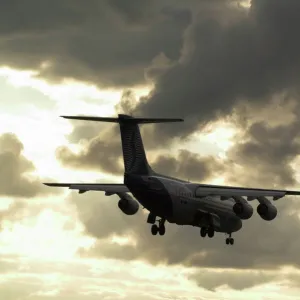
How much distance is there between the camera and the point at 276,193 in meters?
74.6

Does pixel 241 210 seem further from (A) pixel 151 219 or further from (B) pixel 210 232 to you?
(A) pixel 151 219

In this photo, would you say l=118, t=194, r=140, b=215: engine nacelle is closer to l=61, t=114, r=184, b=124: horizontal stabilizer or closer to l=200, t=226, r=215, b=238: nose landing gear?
l=200, t=226, r=215, b=238: nose landing gear

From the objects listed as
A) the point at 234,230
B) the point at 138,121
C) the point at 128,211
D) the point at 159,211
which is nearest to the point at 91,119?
the point at 138,121

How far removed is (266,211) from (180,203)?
7.40m

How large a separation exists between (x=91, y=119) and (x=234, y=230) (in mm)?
21259

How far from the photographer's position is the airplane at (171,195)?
74.2m

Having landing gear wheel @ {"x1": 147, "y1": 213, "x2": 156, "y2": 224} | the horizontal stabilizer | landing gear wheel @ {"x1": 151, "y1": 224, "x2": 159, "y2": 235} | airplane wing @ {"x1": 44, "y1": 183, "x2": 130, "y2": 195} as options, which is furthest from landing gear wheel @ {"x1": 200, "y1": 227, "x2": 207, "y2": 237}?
the horizontal stabilizer

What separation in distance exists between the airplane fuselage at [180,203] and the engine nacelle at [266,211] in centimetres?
510

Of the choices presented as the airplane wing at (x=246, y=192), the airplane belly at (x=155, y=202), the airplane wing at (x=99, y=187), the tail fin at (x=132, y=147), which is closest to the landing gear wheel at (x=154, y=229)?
the airplane wing at (x=99, y=187)

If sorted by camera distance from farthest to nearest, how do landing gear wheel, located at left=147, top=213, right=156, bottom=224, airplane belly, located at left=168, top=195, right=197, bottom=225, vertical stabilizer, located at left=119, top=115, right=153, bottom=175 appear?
landing gear wheel, located at left=147, top=213, right=156, bottom=224
airplane belly, located at left=168, top=195, right=197, bottom=225
vertical stabilizer, located at left=119, top=115, right=153, bottom=175

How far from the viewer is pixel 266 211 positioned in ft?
254

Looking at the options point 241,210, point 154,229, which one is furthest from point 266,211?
point 154,229

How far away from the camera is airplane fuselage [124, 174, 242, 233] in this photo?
74188 millimetres

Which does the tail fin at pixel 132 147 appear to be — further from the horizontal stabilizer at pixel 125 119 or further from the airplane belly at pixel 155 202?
the airplane belly at pixel 155 202
